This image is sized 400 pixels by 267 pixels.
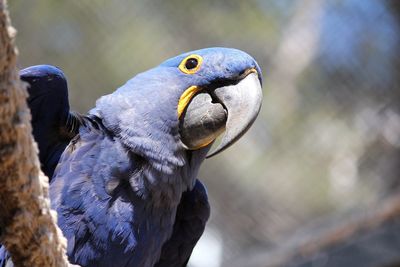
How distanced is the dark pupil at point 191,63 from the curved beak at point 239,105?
10 cm

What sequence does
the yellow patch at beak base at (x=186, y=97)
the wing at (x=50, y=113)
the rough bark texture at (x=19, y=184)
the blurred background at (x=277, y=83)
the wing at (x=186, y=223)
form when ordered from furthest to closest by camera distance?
the blurred background at (x=277, y=83)
the wing at (x=186, y=223)
the yellow patch at beak base at (x=186, y=97)
the wing at (x=50, y=113)
the rough bark texture at (x=19, y=184)

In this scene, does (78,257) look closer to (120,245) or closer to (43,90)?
(120,245)

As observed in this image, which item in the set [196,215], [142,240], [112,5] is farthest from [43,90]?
[112,5]

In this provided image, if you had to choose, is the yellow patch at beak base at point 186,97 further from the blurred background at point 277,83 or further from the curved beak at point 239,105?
the blurred background at point 277,83

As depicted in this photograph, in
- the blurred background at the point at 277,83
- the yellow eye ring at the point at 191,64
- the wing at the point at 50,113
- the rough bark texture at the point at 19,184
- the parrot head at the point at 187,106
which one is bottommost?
the rough bark texture at the point at 19,184

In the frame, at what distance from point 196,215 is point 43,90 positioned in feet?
2.13

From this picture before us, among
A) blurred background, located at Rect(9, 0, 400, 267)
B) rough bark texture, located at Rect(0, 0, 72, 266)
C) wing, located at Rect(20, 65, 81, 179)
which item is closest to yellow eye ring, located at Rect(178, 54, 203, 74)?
wing, located at Rect(20, 65, 81, 179)

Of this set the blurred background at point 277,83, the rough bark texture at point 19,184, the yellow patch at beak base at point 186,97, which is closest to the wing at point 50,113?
the yellow patch at beak base at point 186,97

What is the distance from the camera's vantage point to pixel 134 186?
1.85m

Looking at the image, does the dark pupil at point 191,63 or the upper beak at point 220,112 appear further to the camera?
the dark pupil at point 191,63

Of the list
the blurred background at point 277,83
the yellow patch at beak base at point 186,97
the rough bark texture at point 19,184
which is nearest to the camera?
the rough bark texture at point 19,184

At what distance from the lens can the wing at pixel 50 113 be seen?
1772 millimetres

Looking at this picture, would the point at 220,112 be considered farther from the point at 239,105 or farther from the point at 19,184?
the point at 19,184

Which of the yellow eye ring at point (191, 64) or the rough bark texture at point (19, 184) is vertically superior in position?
the yellow eye ring at point (191, 64)
